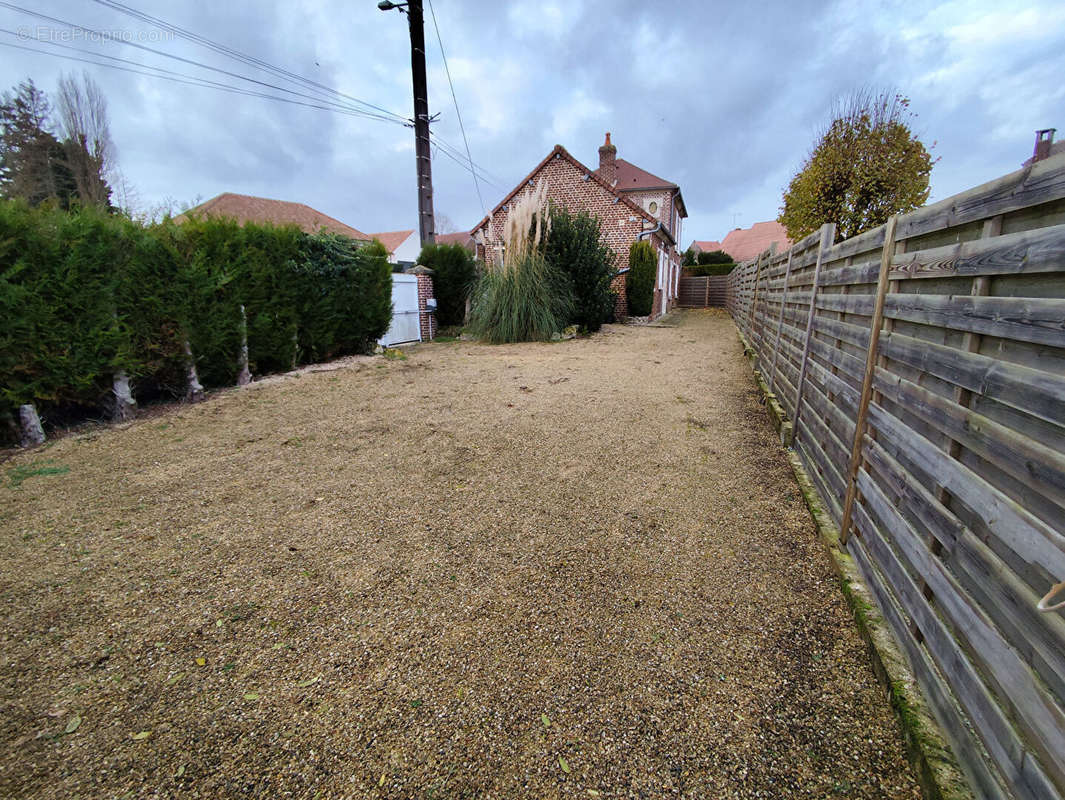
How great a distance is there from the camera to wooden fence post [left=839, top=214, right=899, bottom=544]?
182 centimetres

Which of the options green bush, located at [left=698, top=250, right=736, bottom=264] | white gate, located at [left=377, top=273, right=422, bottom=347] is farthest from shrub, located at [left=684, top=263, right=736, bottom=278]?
white gate, located at [left=377, top=273, right=422, bottom=347]

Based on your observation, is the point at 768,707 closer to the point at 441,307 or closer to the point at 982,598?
the point at 982,598

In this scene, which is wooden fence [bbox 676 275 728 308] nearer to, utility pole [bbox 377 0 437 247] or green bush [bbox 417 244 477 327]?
green bush [bbox 417 244 477 327]

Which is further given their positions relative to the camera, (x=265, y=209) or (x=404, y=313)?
(x=265, y=209)

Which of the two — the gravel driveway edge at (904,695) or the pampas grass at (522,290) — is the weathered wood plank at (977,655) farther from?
the pampas grass at (522,290)

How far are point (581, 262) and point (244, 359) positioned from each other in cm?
722

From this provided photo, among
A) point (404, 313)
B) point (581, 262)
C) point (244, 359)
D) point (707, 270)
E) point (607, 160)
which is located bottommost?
point (244, 359)

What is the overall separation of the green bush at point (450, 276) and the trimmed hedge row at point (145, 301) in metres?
4.50

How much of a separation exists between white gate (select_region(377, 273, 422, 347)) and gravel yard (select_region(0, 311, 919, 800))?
6.32 metres

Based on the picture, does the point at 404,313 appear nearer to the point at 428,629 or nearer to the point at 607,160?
the point at 428,629

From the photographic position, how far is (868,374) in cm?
189

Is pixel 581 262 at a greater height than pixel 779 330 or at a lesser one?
greater

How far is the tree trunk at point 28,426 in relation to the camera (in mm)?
3598

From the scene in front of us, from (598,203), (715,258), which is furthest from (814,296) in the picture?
(715,258)
